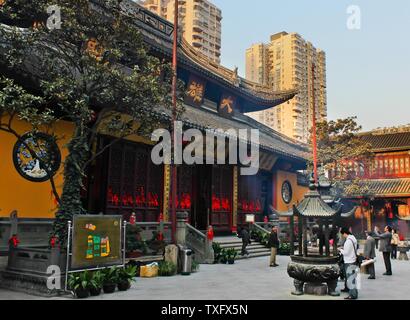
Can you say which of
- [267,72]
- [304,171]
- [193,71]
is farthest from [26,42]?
[267,72]

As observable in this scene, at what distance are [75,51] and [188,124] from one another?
6.93 m

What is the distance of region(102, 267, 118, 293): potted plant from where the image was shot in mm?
9031

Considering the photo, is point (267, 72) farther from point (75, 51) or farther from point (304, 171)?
point (75, 51)

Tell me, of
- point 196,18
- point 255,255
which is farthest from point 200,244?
point 196,18

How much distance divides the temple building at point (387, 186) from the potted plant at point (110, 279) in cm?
2553

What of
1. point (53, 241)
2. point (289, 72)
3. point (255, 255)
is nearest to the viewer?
point (53, 241)

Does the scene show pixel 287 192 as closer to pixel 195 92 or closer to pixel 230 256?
pixel 195 92

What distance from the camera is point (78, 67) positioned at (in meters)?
10.1

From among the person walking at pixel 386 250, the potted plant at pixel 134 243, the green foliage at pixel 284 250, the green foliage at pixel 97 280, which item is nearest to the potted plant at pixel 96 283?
the green foliage at pixel 97 280

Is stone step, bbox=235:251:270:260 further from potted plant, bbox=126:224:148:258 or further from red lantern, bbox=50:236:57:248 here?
red lantern, bbox=50:236:57:248

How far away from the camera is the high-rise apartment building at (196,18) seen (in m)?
81.6

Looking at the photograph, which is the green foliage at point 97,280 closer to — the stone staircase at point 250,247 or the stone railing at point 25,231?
the stone railing at point 25,231

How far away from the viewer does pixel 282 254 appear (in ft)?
65.0

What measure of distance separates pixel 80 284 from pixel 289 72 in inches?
3027
